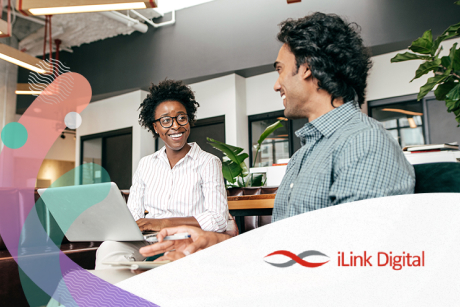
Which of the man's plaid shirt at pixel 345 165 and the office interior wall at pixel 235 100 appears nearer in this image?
the man's plaid shirt at pixel 345 165

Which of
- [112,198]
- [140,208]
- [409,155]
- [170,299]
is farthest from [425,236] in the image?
[409,155]

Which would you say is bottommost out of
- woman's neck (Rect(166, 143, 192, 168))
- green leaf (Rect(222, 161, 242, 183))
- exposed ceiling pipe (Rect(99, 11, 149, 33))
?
green leaf (Rect(222, 161, 242, 183))

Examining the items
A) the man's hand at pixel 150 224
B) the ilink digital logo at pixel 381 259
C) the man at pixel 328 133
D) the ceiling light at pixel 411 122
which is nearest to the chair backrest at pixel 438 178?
the man at pixel 328 133

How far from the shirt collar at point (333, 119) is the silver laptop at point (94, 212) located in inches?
22.0

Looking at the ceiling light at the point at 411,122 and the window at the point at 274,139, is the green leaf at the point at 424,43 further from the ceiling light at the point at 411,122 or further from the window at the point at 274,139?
the window at the point at 274,139

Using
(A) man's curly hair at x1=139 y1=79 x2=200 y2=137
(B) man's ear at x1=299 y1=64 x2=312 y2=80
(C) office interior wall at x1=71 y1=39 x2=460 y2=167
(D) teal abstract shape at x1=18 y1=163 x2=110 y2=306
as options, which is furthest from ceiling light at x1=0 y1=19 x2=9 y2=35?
(B) man's ear at x1=299 y1=64 x2=312 y2=80

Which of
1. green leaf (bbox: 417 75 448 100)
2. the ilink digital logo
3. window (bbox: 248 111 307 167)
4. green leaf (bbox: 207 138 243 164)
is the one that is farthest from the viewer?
window (bbox: 248 111 307 167)

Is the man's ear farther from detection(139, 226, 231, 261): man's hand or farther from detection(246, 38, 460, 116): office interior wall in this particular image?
detection(246, 38, 460, 116): office interior wall

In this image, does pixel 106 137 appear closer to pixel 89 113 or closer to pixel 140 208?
pixel 89 113

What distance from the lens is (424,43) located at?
89.9 inches

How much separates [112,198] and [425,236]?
0.81m

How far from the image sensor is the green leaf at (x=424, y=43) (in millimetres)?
2264

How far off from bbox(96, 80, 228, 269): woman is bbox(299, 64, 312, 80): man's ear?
29.9 inches

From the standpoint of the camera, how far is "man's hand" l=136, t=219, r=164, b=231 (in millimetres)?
1450
